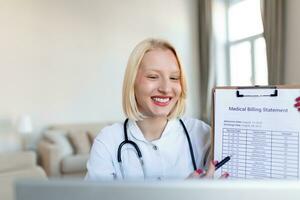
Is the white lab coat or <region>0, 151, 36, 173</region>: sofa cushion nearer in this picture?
the white lab coat

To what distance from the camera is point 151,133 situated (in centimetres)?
114

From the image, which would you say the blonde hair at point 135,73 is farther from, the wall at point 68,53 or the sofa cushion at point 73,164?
the wall at point 68,53

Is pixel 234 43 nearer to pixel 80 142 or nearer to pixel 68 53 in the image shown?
pixel 68 53

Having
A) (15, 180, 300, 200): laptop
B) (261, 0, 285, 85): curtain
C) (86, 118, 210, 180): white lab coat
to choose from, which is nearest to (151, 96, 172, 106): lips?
(86, 118, 210, 180): white lab coat

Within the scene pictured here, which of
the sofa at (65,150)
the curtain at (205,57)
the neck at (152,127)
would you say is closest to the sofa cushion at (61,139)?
the sofa at (65,150)

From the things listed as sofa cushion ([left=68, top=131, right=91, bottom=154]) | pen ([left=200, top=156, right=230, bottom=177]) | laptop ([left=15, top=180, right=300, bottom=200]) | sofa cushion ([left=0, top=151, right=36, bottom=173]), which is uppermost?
laptop ([left=15, top=180, right=300, bottom=200])

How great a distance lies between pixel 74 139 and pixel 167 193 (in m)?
4.51

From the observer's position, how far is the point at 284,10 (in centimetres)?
428

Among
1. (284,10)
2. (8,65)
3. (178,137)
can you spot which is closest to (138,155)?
(178,137)

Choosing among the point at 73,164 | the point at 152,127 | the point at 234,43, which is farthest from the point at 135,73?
the point at 234,43

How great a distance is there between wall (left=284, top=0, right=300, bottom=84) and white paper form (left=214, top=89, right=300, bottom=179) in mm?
3408

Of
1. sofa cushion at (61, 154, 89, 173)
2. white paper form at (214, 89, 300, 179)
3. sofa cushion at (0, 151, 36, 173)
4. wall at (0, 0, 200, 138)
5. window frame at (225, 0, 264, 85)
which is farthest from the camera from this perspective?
window frame at (225, 0, 264, 85)

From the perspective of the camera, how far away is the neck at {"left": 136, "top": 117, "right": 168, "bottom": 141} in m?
1.13

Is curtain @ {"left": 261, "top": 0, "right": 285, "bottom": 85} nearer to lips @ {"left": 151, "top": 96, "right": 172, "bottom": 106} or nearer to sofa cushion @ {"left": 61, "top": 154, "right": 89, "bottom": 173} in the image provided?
sofa cushion @ {"left": 61, "top": 154, "right": 89, "bottom": 173}
